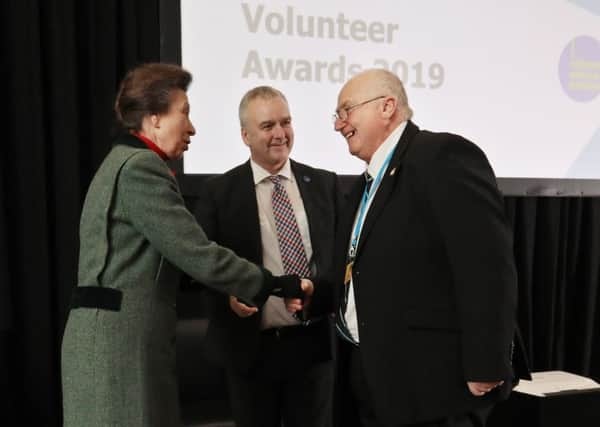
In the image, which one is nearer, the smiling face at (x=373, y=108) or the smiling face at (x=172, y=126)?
the smiling face at (x=172, y=126)

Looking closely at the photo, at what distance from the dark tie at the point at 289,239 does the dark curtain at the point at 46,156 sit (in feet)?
3.70

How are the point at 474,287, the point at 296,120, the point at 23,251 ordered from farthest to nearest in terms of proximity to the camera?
the point at 296,120, the point at 23,251, the point at 474,287

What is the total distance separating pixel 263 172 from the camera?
88.4 inches

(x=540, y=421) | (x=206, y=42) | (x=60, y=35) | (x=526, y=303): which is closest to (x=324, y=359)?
(x=540, y=421)

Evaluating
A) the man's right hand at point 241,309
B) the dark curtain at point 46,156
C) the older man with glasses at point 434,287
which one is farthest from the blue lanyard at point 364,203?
the dark curtain at point 46,156

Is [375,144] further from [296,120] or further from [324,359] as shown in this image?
[296,120]

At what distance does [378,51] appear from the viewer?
3.36 metres

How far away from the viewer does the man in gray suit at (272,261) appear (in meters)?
2.10

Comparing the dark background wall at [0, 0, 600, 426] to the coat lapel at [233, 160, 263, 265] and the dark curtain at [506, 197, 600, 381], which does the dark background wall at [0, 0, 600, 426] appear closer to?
the coat lapel at [233, 160, 263, 265]

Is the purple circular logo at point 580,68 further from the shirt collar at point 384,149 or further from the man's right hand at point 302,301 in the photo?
the man's right hand at point 302,301

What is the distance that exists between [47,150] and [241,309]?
1390 mm

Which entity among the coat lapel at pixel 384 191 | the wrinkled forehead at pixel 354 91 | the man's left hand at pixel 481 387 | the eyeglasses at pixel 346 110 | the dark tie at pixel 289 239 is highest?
the wrinkled forehead at pixel 354 91

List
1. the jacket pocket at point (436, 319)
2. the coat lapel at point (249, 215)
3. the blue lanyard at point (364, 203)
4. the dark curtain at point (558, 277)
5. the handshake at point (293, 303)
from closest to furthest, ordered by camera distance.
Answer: the jacket pocket at point (436, 319) < the blue lanyard at point (364, 203) < the handshake at point (293, 303) < the coat lapel at point (249, 215) < the dark curtain at point (558, 277)

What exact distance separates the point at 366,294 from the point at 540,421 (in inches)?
63.9
